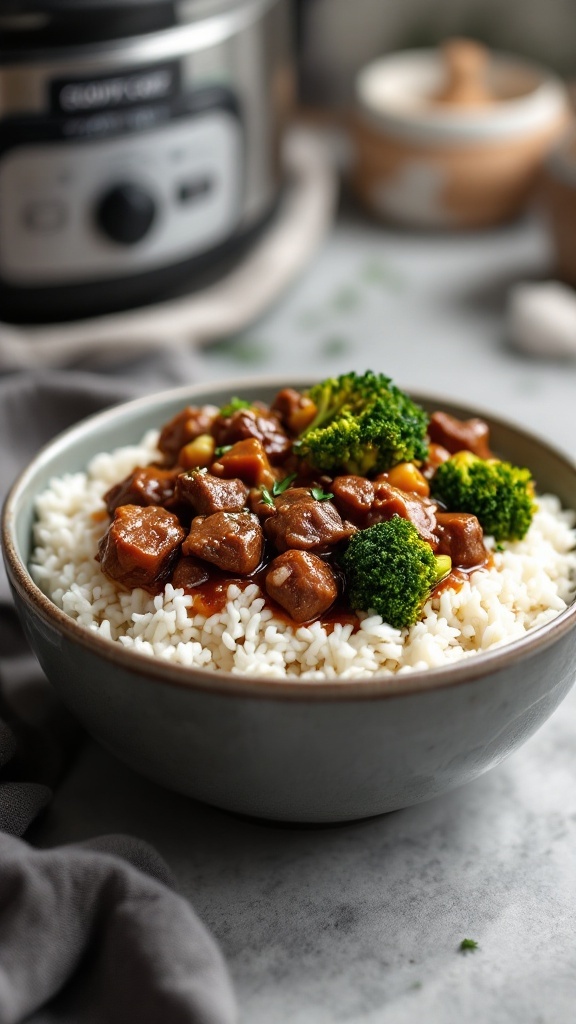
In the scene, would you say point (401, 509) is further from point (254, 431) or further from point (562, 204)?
point (562, 204)

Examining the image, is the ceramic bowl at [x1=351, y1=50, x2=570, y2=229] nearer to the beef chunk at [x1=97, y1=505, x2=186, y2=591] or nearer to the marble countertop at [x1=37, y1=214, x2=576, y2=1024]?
the marble countertop at [x1=37, y1=214, x2=576, y2=1024]

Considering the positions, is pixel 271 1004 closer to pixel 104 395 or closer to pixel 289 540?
pixel 289 540

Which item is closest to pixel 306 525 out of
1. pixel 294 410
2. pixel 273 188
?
pixel 294 410

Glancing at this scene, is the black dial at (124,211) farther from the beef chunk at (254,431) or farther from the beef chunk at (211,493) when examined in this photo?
the beef chunk at (211,493)

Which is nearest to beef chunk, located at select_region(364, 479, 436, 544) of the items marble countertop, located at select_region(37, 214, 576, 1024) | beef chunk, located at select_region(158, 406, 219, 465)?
beef chunk, located at select_region(158, 406, 219, 465)

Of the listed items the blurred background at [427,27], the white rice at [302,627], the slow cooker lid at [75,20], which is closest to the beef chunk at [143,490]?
the white rice at [302,627]
